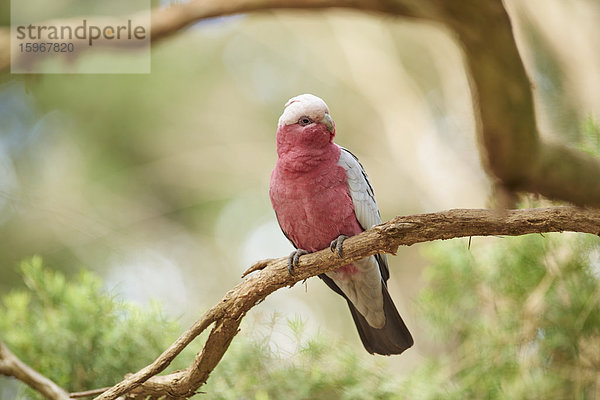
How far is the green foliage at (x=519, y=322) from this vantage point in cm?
389

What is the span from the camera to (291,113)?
3.10 m

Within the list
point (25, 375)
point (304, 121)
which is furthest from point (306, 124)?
point (25, 375)

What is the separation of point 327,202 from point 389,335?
948 millimetres

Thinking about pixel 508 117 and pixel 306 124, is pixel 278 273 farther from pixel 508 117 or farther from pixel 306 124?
pixel 508 117

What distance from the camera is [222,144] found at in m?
9.53

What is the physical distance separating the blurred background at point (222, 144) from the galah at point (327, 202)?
2.41 metres

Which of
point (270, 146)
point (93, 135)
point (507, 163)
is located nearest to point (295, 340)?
point (507, 163)

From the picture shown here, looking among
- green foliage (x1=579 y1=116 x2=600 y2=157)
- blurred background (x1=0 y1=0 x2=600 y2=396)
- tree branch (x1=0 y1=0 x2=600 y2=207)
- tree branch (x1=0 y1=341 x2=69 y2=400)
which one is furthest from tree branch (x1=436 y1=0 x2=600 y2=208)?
blurred background (x1=0 y1=0 x2=600 y2=396)

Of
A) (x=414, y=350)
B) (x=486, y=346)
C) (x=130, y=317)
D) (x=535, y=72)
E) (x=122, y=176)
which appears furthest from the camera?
(x=122, y=176)

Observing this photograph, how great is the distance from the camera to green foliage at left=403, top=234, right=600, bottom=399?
3.89m

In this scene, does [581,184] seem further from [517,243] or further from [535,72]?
[517,243]

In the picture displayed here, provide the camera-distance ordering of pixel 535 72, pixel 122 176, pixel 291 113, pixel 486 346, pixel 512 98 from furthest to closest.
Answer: pixel 122 176
pixel 486 346
pixel 291 113
pixel 535 72
pixel 512 98

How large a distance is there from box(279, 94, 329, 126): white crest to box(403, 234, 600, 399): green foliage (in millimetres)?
1890

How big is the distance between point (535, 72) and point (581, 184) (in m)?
0.87
